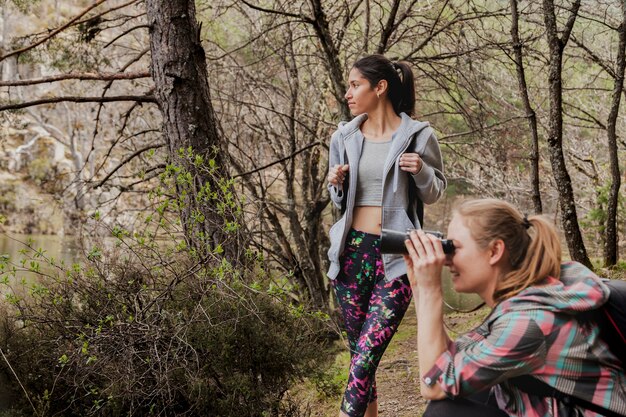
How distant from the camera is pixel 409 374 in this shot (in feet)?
18.2

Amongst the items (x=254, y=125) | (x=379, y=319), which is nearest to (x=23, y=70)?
(x=254, y=125)

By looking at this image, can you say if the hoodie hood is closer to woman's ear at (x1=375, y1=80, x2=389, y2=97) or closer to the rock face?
woman's ear at (x1=375, y1=80, x2=389, y2=97)

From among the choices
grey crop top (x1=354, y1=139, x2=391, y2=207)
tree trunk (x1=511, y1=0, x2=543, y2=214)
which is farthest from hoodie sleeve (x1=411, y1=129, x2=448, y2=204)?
tree trunk (x1=511, y1=0, x2=543, y2=214)

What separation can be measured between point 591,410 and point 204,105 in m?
2.80

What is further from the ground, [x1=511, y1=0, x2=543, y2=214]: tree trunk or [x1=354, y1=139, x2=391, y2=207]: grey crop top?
[x1=511, y1=0, x2=543, y2=214]: tree trunk

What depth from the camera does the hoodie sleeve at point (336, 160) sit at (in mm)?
2816

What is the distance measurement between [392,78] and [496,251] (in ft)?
4.46

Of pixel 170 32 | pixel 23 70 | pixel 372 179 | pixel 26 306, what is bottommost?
pixel 26 306

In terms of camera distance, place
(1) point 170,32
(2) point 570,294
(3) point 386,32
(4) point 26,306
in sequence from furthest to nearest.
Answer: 1. (3) point 386,32
2. (1) point 170,32
3. (4) point 26,306
4. (2) point 570,294

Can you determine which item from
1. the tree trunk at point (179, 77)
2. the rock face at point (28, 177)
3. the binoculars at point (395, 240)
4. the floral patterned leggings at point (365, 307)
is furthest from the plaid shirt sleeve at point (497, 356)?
the rock face at point (28, 177)

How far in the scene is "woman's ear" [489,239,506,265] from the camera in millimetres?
1829

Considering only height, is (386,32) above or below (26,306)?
above

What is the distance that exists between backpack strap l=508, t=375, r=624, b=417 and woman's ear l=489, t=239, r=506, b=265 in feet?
1.07

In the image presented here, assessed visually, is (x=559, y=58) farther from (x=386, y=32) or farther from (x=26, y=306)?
(x=26, y=306)
